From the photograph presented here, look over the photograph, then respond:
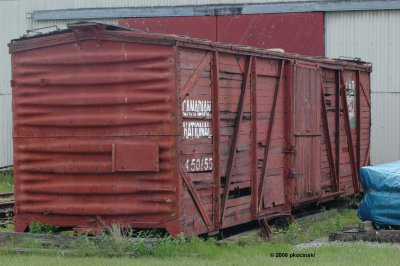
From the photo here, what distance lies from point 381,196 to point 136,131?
442 cm

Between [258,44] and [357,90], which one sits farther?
[258,44]

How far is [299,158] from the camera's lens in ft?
50.1

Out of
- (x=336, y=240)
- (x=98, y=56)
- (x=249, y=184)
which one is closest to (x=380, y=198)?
(x=336, y=240)

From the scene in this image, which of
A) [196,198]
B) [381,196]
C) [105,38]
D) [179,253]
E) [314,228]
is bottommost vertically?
[314,228]

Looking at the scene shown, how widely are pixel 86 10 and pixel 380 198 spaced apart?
15589mm

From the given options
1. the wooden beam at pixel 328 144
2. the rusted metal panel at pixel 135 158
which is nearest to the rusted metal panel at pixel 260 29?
the wooden beam at pixel 328 144

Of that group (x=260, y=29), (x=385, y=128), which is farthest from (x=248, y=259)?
(x=260, y=29)

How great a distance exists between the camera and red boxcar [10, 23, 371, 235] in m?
11.3

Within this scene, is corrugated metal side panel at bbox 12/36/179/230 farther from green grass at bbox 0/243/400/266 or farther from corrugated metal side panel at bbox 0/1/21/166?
corrugated metal side panel at bbox 0/1/21/166

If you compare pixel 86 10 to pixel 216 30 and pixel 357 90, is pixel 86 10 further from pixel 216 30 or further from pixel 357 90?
pixel 357 90

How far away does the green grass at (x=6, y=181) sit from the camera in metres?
24.0

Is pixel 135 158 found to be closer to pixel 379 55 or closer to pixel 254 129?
pixel 254 129

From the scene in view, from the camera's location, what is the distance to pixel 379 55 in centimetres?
2291

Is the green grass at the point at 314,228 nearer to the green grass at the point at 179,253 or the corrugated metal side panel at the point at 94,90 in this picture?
the green grass at the point at 179,253
